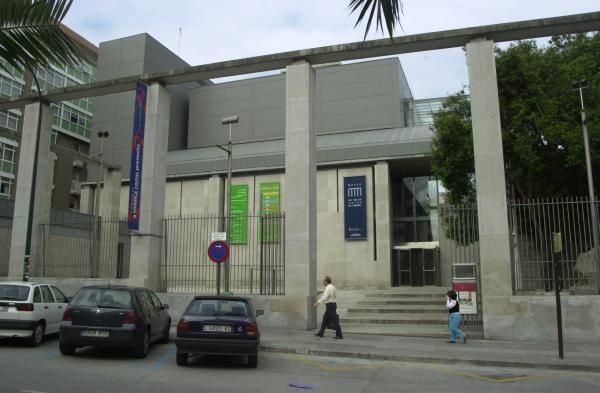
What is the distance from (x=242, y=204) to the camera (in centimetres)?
3325

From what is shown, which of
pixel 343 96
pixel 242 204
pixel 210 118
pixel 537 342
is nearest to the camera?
pixel 537 342

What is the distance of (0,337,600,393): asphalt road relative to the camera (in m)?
8.20

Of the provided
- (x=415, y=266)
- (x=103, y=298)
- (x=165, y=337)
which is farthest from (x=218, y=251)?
(x=415, y=266)

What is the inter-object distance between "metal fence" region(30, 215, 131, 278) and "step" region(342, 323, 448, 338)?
29.2 feet

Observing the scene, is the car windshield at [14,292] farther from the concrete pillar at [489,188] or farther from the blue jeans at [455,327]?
the concrete pillar at [489,188]

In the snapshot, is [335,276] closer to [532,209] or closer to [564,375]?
[532,209]

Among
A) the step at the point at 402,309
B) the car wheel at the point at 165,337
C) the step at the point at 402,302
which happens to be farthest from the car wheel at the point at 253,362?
the step at the point at 402,302

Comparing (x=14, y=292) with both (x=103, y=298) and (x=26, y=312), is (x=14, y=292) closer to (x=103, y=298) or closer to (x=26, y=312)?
(x=26, y=312)

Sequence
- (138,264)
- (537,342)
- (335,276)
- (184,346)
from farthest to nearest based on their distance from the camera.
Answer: (335,276) → (138,264) → (537,342) → (184,346)

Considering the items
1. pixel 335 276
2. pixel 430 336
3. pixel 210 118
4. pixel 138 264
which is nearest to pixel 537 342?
pixel 430 336

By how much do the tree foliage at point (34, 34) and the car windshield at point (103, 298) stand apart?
8.84m

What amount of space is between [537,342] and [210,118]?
30.3 m

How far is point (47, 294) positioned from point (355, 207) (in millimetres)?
19995

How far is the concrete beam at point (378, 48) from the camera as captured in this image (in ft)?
47.9
